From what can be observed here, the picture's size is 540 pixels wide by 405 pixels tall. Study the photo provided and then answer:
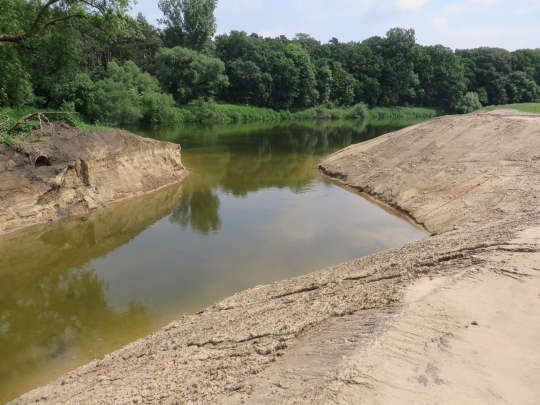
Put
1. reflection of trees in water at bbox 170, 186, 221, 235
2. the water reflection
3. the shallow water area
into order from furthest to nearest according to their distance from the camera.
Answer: reflection of trees in water at bbox 170, 186, 221, 235
the shallow water area
the water reflection

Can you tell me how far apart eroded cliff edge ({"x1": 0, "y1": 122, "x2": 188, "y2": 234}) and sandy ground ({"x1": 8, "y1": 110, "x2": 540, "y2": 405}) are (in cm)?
867

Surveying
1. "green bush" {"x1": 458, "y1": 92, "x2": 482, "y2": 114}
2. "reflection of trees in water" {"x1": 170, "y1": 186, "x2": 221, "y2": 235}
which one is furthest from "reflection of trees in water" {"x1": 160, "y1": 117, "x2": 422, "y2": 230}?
"green bush" {"x1": 458, "y1": 92, "x2": 482, "y2": 114}

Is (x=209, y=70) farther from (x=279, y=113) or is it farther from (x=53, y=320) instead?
(x=53, y=320)

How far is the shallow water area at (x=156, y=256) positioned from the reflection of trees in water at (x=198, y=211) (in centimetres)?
5

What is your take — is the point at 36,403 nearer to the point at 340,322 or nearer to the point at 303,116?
the point at 340,322

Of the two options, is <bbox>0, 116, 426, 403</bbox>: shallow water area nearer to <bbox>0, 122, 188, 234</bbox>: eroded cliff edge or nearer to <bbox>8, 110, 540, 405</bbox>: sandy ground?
<bbox>0, 122, 188, 234</bbox>: eroded cliff edge

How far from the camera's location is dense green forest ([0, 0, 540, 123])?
16234 mm

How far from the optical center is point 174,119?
48.6 meters

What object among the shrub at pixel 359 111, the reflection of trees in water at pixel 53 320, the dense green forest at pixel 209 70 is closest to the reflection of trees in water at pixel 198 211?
the reflection of trees in water at pixel 53 320

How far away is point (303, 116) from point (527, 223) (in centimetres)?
6080

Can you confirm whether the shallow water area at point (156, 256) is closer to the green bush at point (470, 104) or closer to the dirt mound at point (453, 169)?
the dirt mound at point (453, 169)

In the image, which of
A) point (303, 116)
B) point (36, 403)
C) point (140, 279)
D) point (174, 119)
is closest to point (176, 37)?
point (174, 119)

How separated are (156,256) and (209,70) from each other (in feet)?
150

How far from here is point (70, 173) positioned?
1453 cm
